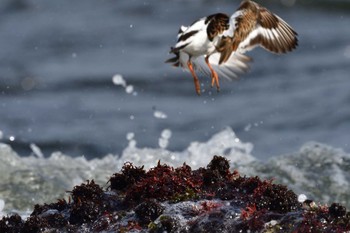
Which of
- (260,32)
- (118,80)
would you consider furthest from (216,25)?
(118,80)

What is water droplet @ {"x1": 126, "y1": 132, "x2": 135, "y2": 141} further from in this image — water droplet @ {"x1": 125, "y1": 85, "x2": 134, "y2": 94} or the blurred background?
water droplet @ {"x1": 125, "y1": 85, "x2": 134, "y2": 94}

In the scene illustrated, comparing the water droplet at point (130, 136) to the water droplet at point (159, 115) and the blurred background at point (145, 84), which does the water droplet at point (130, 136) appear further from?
the water droplet at point (159, 115)

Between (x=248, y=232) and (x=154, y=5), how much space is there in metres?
15.5

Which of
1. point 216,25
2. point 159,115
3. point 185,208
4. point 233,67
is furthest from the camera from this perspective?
point 159,115

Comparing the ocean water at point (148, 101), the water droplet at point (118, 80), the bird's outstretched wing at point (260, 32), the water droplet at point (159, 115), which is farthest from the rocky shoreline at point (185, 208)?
the water droplet at point (118, 80)

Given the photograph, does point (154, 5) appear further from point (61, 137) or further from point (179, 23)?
point (61, 137)

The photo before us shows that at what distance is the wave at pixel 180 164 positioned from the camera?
1141cm

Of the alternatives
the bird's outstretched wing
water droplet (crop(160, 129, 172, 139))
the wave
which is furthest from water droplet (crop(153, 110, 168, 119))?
the bird's outstretched wing

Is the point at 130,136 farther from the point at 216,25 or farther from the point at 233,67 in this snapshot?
the point at 216,25

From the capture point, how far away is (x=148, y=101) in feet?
54.4

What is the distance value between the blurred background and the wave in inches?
40.1

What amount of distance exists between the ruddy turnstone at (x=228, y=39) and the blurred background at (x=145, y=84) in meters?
4.37

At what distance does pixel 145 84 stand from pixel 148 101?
562 millimetres

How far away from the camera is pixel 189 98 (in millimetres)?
16594
